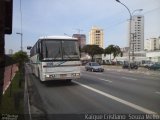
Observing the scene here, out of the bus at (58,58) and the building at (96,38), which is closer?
the bus at (58,58)

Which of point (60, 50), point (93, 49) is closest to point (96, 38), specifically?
point (93, 49)

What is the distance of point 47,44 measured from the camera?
18.5 m

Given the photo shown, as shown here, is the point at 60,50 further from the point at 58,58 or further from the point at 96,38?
the point at 96,38

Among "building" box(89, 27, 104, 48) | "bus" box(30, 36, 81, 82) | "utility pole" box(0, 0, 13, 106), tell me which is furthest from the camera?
"building" box(89, 27, 104, 48)

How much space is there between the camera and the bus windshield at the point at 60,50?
60.5 feet

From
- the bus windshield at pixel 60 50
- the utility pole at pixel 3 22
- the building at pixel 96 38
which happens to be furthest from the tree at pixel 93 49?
the utility pole at pixel 3 22

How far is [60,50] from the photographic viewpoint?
61.2ft

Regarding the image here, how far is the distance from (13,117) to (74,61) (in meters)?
10.8

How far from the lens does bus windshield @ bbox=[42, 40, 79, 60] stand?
18.4 m

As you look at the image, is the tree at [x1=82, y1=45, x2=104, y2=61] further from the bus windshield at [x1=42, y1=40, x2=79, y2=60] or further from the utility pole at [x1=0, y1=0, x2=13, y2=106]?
the utility pole at [x1=0, y1=0, x2=13, y2=106]

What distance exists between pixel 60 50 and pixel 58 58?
531mm

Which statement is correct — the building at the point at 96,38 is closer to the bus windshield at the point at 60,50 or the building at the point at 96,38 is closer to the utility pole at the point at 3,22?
the bus windshield at the point at 60,50

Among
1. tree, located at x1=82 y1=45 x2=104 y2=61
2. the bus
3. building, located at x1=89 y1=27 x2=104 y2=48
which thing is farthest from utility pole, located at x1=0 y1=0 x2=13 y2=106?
building, located at x1=89 y1=27 x2=104 y2=48

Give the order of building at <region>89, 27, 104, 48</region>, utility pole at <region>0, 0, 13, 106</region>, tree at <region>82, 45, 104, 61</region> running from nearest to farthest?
utility pole at <region>0, 0, 13, 106</region>, tree at <region>82, 45, 104, 61</region>, building at <region>89, 27, 104, 48</region>
